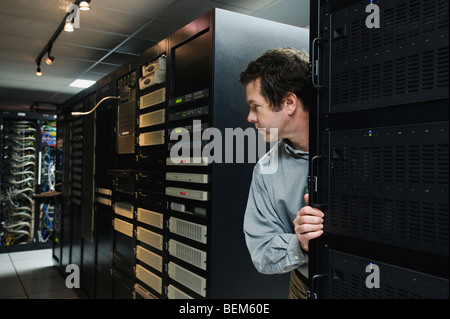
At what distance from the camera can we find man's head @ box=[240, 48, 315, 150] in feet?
4.64

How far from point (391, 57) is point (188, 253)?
1449 millimetres

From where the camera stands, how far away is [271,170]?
58.9 inches

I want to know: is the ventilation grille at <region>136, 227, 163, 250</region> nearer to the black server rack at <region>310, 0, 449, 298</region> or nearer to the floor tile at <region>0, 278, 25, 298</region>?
the black server rack at <region>310, 0, 449, 298</region>

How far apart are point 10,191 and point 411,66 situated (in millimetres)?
6313

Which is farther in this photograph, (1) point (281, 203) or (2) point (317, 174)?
(1) point (281, 203)

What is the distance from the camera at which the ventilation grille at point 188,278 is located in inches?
73.9

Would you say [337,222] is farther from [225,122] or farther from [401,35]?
[225,122]

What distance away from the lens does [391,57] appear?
0.89 m

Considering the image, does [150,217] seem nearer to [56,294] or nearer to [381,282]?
[381,282]

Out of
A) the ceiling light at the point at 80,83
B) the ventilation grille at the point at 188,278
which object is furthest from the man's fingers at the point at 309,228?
the ceiling light at the point at 80,83

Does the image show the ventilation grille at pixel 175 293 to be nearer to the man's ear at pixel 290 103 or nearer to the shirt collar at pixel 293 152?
the shirt collar at pixel 293 152

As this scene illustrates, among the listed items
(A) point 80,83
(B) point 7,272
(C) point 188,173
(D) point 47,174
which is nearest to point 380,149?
(C) point 188,173

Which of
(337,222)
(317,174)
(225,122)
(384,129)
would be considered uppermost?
(225,122)

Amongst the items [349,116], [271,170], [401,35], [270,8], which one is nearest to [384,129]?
[349,116]
